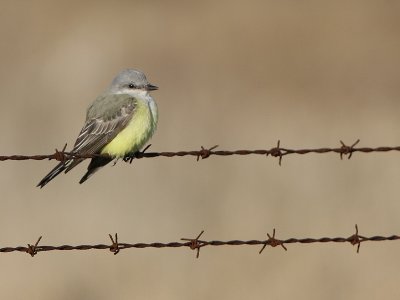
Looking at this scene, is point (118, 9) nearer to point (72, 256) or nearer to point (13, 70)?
point (13, 70)

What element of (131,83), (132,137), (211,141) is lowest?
(132,137)

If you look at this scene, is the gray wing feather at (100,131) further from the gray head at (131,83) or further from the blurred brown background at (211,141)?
the blurred brown background at (211,141)

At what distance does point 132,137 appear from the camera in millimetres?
10688

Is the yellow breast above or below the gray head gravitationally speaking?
below

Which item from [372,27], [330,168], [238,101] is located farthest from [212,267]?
A: [372,27]

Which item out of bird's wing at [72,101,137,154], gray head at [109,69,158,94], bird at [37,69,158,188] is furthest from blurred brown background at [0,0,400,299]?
bird's wing at [72,101,137,154]

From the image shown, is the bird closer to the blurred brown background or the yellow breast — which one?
the yellow breast

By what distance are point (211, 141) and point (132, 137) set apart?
6197 millimetres

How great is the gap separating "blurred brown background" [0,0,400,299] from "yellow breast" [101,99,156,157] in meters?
4.07

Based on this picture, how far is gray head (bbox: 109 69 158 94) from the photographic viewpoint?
37.3 feet

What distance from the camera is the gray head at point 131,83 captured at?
11.4 meters

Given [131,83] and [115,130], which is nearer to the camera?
[115,130]

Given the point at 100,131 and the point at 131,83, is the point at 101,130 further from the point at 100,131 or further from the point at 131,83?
the point at 131,83

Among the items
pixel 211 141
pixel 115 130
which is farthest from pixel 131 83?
pixel 211 141
